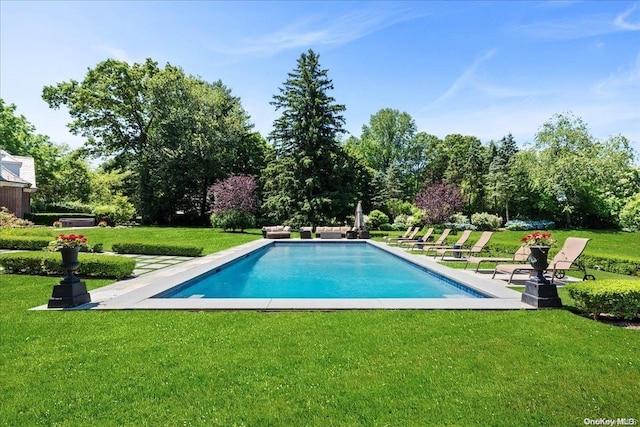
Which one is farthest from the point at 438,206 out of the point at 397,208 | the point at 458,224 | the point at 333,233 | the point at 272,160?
the point at 272,160

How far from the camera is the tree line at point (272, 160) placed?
90.4 feet

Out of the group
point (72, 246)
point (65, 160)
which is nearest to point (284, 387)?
point (72, 246)

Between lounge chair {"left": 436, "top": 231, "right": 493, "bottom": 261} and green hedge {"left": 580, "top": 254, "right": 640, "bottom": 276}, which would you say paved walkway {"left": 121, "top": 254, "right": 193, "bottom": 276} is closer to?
lounge chair {"left": 436, "top": 231, "right": 493, "bottom": 261}

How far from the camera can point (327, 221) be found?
89.0 ft

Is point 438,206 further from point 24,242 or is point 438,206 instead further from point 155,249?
point 24,242

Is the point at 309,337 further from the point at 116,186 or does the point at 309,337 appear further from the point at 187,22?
the point at 116,186

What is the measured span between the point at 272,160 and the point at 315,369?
92.7 feet

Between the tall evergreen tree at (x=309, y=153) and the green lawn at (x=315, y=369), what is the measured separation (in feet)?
71.7

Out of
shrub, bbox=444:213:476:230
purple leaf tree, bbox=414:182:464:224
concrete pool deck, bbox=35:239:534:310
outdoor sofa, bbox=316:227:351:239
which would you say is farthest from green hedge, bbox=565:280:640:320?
purple leaf tree, bbox=414:182:464:224

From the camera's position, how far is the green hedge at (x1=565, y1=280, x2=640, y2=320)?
504cm

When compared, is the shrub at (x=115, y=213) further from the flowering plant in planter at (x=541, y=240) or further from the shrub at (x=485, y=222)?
the flowering plant in planter at (x=541, y=240)

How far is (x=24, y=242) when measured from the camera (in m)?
13.4

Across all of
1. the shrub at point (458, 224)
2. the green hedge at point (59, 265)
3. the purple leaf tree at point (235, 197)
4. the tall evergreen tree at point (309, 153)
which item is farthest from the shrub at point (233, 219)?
the green hedge at point (59, 265)

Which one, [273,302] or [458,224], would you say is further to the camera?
[458,224]
